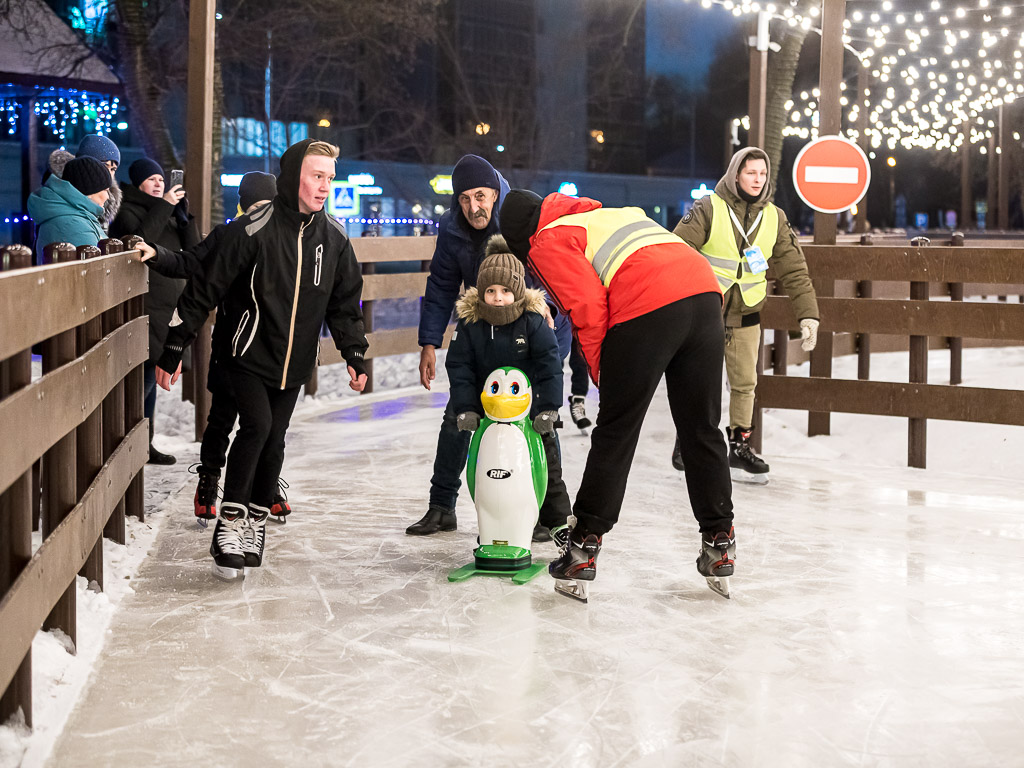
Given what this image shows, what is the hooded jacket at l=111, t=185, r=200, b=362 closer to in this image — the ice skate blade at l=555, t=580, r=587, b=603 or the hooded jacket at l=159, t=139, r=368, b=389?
the hooded jacket at l=159, t=139, r=368, b=389

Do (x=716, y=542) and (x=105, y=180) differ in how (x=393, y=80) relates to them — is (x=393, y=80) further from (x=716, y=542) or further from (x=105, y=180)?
(x=716, y=542)

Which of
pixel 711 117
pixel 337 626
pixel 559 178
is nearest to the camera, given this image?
pixel 337 626

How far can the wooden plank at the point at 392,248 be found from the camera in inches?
365

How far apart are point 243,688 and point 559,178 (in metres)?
38.1

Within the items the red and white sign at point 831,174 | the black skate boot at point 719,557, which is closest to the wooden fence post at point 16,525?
the black skate boot at point 719,557

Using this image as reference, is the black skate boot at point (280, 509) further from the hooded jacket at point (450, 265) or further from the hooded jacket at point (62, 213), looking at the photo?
the hooded jacket at point (62, 213)

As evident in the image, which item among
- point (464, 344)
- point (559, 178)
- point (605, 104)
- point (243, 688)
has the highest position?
point (605, 104)

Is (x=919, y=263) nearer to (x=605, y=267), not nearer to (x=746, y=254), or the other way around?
(x=746, y=254)

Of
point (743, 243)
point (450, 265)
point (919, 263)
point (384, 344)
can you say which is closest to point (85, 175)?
point (450, 265)

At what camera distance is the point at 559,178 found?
4031 cm

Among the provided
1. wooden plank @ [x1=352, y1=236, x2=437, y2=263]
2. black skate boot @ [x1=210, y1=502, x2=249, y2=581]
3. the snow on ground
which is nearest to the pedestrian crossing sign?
the snow on ground

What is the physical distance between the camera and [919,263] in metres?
6.41

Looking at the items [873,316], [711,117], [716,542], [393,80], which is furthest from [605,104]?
[716,542]

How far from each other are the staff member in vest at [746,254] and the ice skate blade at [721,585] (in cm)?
187
